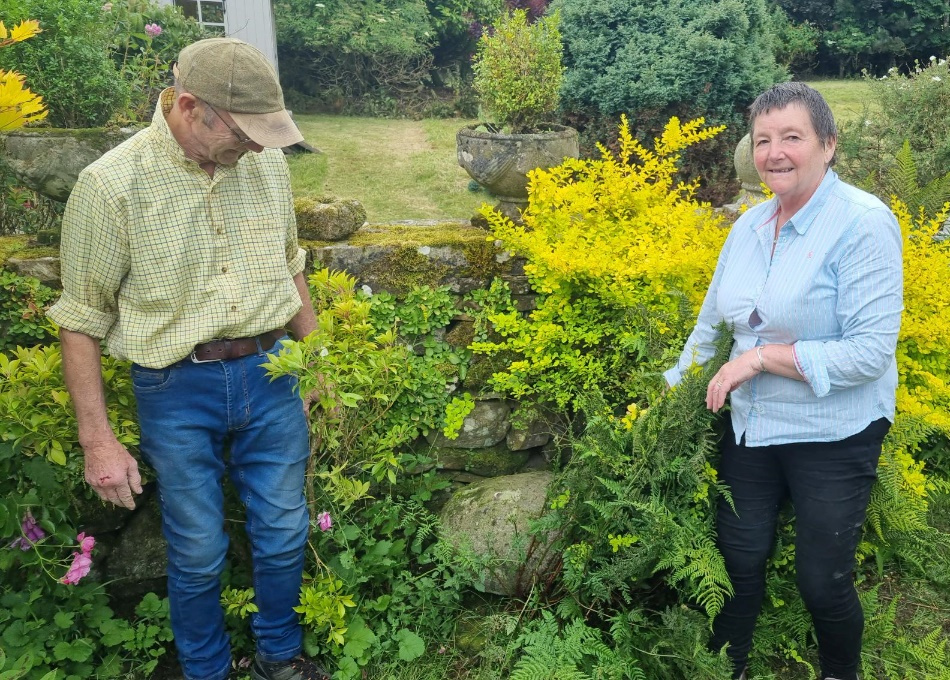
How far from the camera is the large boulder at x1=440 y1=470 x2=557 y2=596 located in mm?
2957

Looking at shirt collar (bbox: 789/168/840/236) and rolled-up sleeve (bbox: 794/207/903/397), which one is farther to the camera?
shirt collar (bbox: 789/168/840/236)

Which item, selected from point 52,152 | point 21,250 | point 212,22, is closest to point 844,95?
point 212,22

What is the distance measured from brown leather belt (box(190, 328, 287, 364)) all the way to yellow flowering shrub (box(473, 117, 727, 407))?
1.12 metres

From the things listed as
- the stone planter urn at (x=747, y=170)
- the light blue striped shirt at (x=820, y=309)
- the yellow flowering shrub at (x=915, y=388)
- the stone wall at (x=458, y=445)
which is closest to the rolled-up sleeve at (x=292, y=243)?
the stone wall at (x=458, y=445)

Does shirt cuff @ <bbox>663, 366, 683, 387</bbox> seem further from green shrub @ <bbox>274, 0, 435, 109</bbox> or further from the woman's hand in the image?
green shrub @ <bbox>274, 0, 435, 109</bbox>

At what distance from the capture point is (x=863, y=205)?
2135 mm

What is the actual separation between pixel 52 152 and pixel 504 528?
88.9 inches

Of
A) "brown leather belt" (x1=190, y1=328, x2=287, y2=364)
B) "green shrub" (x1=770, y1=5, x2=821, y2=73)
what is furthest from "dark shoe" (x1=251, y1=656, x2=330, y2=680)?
"green shrub" (x1=770, y1=5, x2=821, y2=73)

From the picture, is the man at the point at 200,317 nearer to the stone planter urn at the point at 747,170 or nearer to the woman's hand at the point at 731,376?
the woman's hand at the point at 731,376

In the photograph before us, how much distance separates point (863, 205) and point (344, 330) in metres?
1.73

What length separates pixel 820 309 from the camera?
2.15 m

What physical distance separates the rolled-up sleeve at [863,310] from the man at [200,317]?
158cm

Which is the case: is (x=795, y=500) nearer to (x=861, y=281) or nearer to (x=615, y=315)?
(x=861, y=281)

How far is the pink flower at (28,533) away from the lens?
252 centimetres
